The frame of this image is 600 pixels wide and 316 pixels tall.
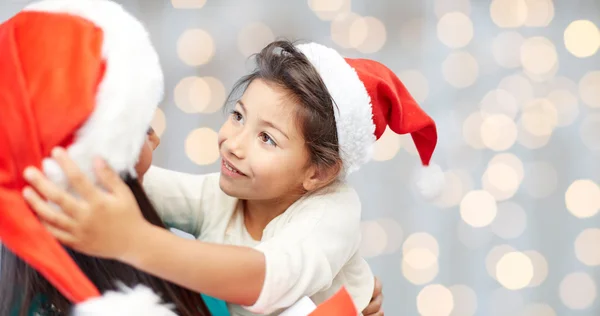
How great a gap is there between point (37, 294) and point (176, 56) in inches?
38.1

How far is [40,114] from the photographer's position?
66 cm

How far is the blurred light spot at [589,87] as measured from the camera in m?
1.75

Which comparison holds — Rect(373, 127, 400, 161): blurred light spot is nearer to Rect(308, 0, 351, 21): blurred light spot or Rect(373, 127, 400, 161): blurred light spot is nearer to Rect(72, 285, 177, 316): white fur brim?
Rect(308, 0, 351, 21): blurred light spot

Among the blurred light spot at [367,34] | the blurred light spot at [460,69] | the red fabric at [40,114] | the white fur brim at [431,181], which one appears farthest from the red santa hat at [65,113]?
the blurred light spot at [460,69]

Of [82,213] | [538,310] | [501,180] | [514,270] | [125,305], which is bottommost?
[538,310]

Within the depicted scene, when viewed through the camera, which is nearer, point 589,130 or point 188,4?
point 188,4

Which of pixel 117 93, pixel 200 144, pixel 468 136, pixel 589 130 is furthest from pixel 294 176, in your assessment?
pixel 589 130

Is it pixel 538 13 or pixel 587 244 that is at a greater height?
pixel 538 13

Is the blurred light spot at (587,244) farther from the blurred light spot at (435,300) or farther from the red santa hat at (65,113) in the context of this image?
the red santa hat at (65,113)

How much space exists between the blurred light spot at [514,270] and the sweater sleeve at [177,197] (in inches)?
39.5

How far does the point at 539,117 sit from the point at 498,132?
0.11 meters

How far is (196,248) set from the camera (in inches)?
27.3

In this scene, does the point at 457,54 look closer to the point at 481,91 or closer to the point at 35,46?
the point at 481,91

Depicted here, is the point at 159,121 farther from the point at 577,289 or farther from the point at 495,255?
the point at 577,289
